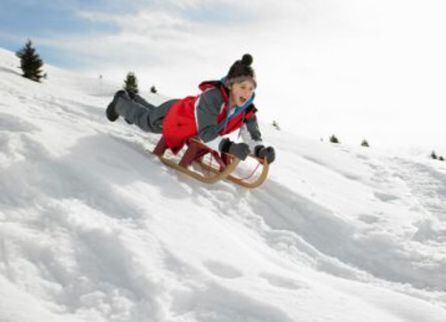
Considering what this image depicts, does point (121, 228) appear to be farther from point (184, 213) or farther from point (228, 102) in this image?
point (228, 102)

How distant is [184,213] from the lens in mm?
3311

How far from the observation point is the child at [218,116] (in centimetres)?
435

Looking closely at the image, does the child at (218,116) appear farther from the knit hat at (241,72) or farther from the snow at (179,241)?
the snow at (179,241)

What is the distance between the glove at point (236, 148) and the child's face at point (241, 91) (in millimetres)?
478

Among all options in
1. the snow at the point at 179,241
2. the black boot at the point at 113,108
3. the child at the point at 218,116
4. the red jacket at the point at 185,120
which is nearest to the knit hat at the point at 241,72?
the child at the point at 218,116

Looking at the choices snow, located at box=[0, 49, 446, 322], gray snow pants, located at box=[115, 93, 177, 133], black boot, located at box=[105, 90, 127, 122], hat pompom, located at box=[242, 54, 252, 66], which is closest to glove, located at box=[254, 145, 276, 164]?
snow, located at box=[0, 49, 446, 322]

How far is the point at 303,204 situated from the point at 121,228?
7.49 feet

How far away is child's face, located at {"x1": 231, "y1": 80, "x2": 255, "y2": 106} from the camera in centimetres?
449

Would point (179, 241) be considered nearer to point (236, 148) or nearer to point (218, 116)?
point (236, 148)

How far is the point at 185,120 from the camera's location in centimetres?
462

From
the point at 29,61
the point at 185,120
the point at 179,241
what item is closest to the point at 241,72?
the point at 185,120

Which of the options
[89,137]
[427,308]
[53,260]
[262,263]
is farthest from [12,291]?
[89,137]

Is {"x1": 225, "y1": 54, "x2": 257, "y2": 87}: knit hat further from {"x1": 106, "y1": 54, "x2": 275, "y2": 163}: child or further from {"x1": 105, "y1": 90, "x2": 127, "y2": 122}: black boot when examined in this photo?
{"x1": 105, "y1": 90, "x2": 127, "y2": 122}: black boot

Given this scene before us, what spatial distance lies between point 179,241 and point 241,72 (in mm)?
2116
